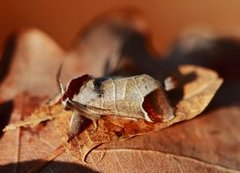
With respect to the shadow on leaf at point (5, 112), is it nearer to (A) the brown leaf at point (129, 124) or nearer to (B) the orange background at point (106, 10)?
(A) the brown leaf at point (129, 124)

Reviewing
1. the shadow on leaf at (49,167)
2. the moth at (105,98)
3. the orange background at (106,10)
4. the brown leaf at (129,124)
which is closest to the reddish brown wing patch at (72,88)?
the moth at (105,98)

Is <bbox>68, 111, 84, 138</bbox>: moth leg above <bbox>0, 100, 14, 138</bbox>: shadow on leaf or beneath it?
above

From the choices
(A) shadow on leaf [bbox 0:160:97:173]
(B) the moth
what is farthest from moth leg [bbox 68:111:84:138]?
(A) shadow on leaf [bbox 0:160:97:173]

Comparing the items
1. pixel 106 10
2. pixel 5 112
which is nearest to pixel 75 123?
pixel 5 112

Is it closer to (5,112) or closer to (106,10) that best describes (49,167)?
(5,112)

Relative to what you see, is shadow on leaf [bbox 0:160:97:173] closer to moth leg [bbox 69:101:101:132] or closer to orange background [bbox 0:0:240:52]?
moth leg [bbox 69:101:101:132]

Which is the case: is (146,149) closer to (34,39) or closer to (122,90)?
(122,90)

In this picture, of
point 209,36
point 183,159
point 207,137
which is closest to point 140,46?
point 209,36
